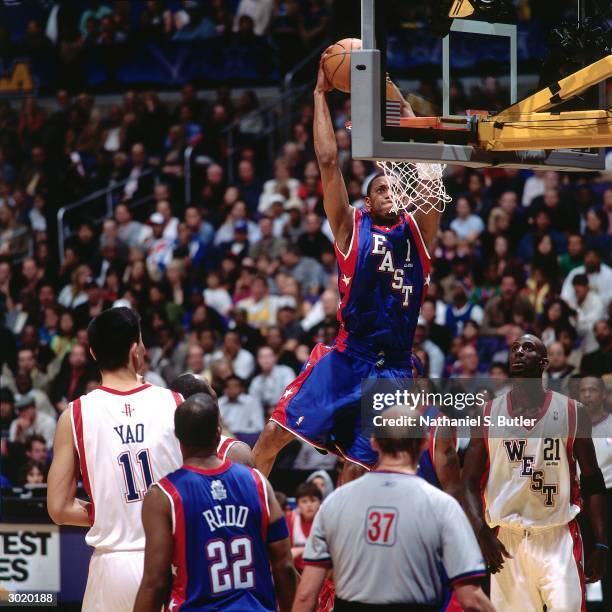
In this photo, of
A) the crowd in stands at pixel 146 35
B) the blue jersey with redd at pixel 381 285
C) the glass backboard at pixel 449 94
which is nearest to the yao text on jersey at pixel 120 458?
the blue jersey with redd at pixel 381 285

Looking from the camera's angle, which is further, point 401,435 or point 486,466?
point 486,466

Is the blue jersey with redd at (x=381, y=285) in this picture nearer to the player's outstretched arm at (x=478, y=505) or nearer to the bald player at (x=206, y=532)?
the player's outstretched arm at (x=478, y=505)

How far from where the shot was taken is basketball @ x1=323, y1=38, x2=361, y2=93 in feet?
22.1

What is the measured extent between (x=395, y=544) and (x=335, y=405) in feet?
7.12

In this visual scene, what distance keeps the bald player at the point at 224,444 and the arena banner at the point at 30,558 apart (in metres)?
3.52

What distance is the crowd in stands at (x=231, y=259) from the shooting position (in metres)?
12.0

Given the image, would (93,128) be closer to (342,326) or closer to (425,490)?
(342,326)

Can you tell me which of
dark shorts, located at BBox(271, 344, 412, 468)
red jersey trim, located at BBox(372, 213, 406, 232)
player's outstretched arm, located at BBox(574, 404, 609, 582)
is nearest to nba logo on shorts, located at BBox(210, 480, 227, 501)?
dark shorts, located at BBox(271, 344, 412, 468)

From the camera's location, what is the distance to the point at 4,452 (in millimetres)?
11195

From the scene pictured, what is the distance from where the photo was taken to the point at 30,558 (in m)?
9.13

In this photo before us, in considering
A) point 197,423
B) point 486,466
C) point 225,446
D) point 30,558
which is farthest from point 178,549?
point 30,558

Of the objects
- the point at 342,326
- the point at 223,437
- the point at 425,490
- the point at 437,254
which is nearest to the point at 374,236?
the point at 342,326

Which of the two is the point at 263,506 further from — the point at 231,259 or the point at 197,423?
the point at 231,259

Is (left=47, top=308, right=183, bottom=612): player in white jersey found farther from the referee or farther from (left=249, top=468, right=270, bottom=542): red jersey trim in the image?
the referee
